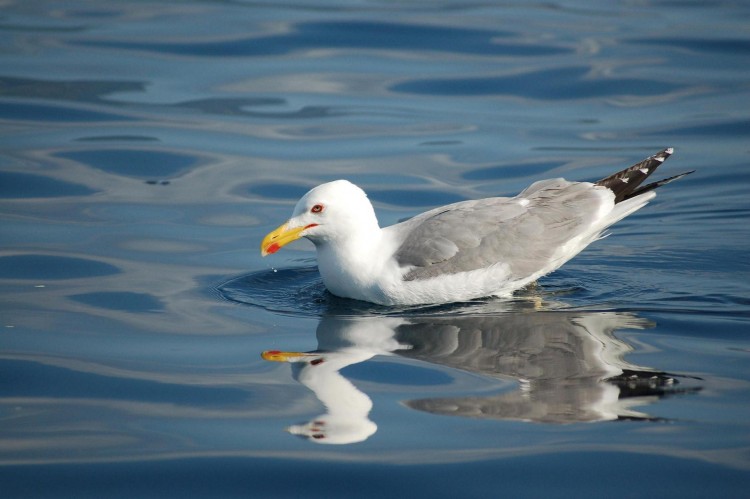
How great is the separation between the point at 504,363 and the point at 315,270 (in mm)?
3256

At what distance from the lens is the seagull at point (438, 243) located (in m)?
9.02

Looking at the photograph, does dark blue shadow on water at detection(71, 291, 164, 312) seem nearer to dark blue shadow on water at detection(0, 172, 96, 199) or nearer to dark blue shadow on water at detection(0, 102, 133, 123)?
dark blue shadow on water at detection(0, 172, 96, 199)

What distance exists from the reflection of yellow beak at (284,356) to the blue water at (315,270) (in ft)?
0.12

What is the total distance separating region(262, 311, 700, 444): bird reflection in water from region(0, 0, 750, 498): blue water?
29mm

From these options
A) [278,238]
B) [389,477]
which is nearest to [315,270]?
[278,238]

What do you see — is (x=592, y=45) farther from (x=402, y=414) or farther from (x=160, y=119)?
(x=402, y=414)

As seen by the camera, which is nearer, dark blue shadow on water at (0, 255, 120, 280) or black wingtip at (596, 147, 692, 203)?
black wingtip at (596, 147, 692, 203)

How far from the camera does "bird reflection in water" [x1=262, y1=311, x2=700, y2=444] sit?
666cm

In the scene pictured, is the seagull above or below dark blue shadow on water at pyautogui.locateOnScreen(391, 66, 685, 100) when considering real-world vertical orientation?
below

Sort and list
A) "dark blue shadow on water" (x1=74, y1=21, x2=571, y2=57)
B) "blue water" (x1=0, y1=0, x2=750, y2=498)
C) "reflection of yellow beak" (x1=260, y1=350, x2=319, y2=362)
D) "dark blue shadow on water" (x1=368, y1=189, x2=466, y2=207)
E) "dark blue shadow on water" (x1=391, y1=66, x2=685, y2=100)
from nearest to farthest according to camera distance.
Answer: "blue water" (x1=0, y1=0, x2=750, y2=498), "reflection of yellow beak" (x1=260, y1=350, x2=319, y2=362), "dark blue shadow on water" (x1=368, y1=189, x2=466, y2=207), "dark blue shadow on water" (x1=391, y1=66, x2=685, y2=100), "dark blue shadow on water" (x1=74, y1=21, x2=571, y2=57)

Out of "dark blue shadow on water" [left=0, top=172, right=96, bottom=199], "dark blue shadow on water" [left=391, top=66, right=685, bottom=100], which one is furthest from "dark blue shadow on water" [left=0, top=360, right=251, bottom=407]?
"dark blue shadow on water" [left=391, top=66, right=685, bottom=100]

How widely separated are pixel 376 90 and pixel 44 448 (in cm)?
1099

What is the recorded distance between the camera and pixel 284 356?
310 inches

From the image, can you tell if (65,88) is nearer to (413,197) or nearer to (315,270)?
(413,197)
